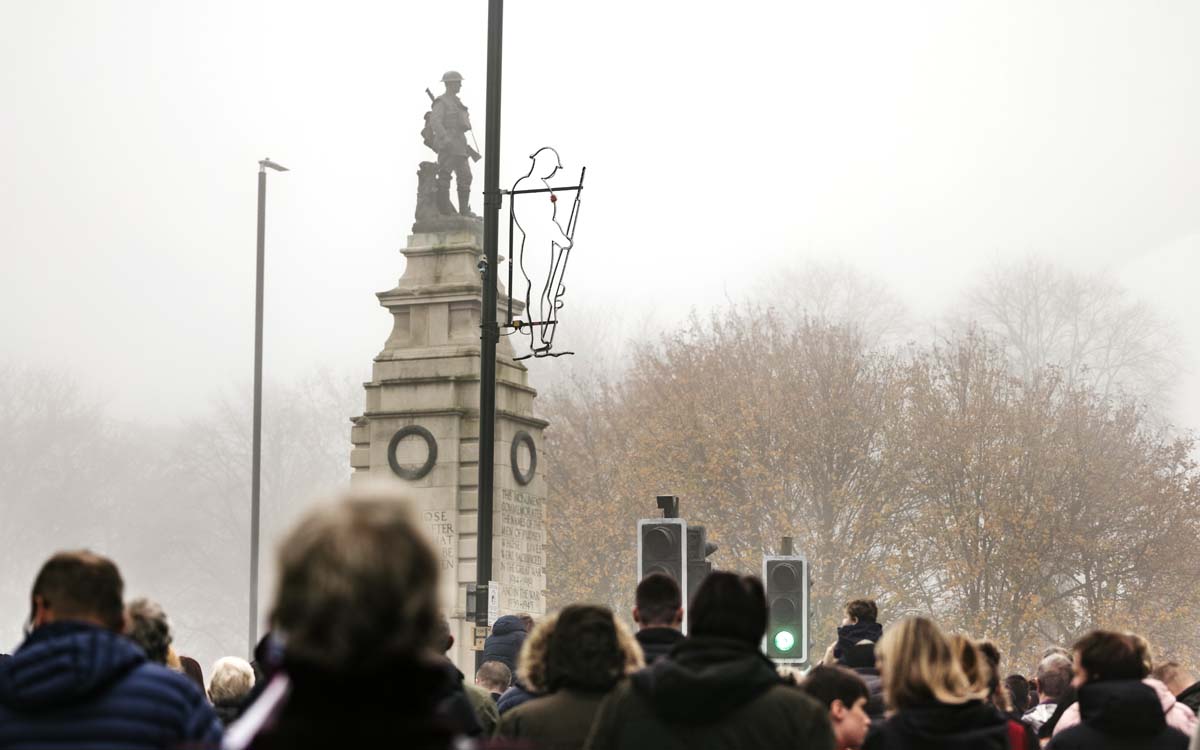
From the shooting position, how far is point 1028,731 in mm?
8398

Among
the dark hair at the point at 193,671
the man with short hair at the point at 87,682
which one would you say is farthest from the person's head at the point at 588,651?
the dark hair at the point at 193,671

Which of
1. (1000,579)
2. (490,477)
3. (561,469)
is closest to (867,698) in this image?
(490,477)

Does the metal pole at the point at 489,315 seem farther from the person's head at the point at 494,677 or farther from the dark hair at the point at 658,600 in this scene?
the dark hair at the point at 658,600

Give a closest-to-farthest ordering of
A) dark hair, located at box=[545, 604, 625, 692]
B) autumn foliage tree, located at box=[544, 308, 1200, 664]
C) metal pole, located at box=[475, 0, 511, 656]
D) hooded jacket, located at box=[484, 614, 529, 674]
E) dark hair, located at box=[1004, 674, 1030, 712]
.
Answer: dark hair, located at box=[545, 604, 625, 692] < hooded jacket, located at box=[484, 614, 529, 674] < dark hair, located at box=[1004, 674, 1030, 712] < metal pole, located at box=[475, 0, 511, 656] < autumn foliage tree, located at box=[544, 308, 1200, 664]

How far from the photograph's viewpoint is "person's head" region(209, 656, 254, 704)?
29.3 ft

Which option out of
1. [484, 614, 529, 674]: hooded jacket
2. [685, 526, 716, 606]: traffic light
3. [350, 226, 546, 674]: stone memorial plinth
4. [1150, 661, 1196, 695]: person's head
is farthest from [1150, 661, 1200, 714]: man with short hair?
[350, 226, 546, 674]: stone memorial plinth

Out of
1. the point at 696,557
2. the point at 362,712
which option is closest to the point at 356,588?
the point at 362,712

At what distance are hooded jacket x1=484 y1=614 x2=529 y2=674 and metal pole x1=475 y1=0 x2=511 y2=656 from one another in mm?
4073

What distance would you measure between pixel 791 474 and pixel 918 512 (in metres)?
3.49

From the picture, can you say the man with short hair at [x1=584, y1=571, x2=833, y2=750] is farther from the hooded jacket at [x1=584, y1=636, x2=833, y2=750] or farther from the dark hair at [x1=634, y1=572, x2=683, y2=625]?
the dark hair at [x1=634, y1=572, x2=683, y2=625]

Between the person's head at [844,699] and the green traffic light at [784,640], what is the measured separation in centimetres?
1022

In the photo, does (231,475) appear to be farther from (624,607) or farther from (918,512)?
(918,512)

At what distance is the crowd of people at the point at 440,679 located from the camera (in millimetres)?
2832

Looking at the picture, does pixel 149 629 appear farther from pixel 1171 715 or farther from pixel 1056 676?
pixel 1056 676
